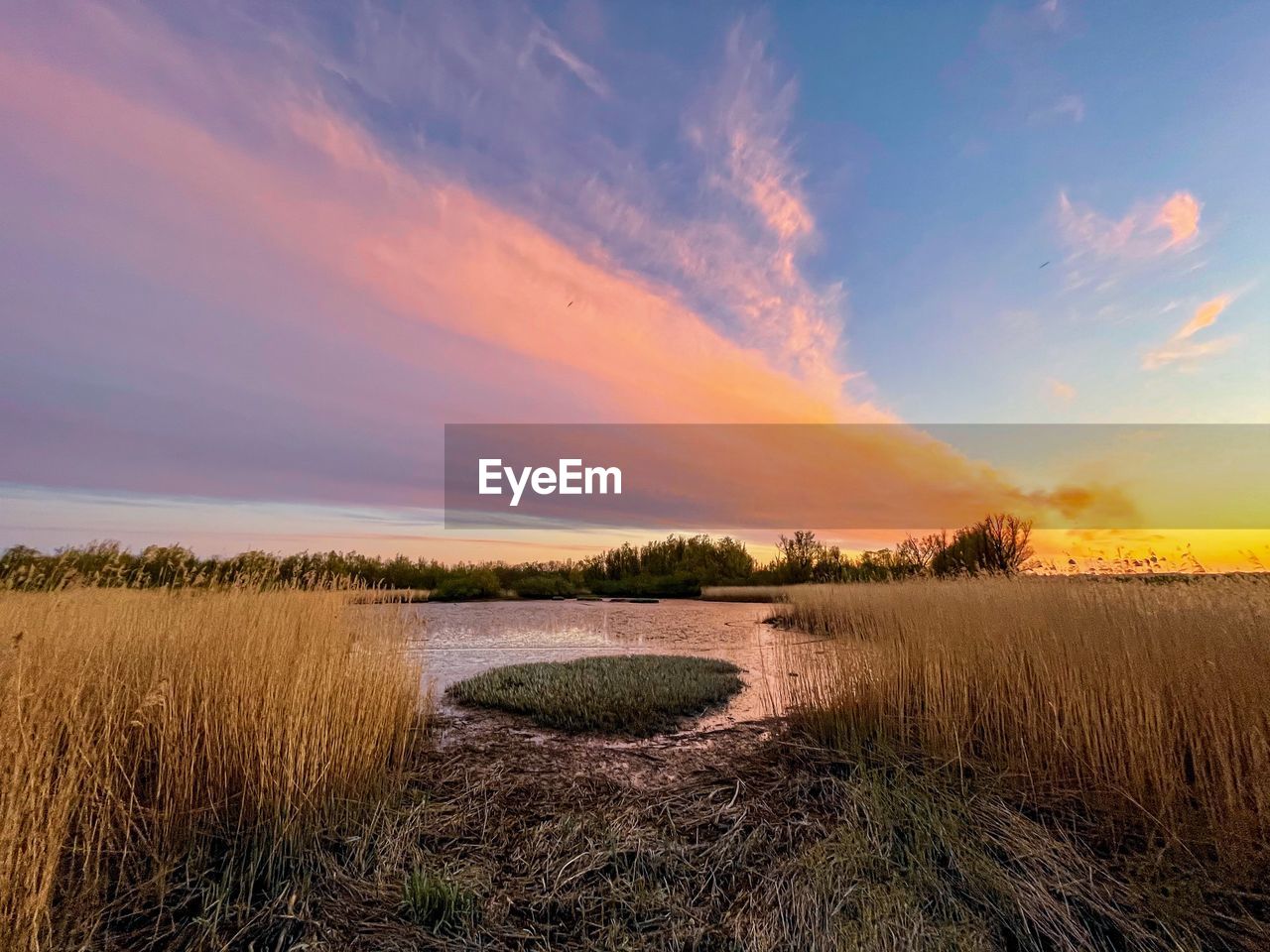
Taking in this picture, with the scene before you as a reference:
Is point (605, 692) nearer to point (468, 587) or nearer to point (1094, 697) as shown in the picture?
point (1094, 697)

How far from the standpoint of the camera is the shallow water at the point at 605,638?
26.3 feet

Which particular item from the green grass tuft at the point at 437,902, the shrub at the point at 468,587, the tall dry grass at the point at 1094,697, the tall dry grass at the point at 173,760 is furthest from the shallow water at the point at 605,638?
the green grass tuft at the point at 437,902

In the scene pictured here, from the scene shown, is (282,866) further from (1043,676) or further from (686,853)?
(1043,676)

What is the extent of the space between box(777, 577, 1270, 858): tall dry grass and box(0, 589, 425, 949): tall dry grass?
175 inches

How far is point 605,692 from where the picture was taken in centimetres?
738

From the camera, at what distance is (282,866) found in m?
3.61

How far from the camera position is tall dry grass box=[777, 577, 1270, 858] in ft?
13.5

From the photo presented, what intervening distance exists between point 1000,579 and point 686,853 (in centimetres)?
801

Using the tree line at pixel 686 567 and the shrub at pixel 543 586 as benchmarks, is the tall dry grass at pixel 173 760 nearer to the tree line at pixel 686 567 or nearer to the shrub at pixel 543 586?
the tree line at pixel 686 567

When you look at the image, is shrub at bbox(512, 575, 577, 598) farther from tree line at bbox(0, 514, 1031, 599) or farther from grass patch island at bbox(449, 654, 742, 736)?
grass patch island at bbox(449, 654, 742, 736)

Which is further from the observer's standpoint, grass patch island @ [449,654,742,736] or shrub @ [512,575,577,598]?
shrub @ [512,575,577,598]

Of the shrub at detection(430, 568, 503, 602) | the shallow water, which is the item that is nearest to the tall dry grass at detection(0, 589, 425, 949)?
the shallow water

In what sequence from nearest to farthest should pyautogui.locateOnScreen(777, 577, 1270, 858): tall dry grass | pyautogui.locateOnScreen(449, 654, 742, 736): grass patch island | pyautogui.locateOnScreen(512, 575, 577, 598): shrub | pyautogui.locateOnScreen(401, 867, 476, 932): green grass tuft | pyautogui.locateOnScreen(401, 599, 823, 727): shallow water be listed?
pyautogui.locateOnScreen(401, 867, 476, 932): green grass tuft → pyautogui.locateOnScreen(777, 577, 1270, 858): tall dry grass → pyautogui.locateOnScreen(449, 654, 742, 736): grass patch island → pyautogui.locateOnScreen(401, 599, 823, 727): shallow water → pyautogui.locateOnScreen(512, 575, 577, 598): shrub

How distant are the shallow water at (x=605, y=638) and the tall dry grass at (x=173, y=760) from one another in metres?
1.66
